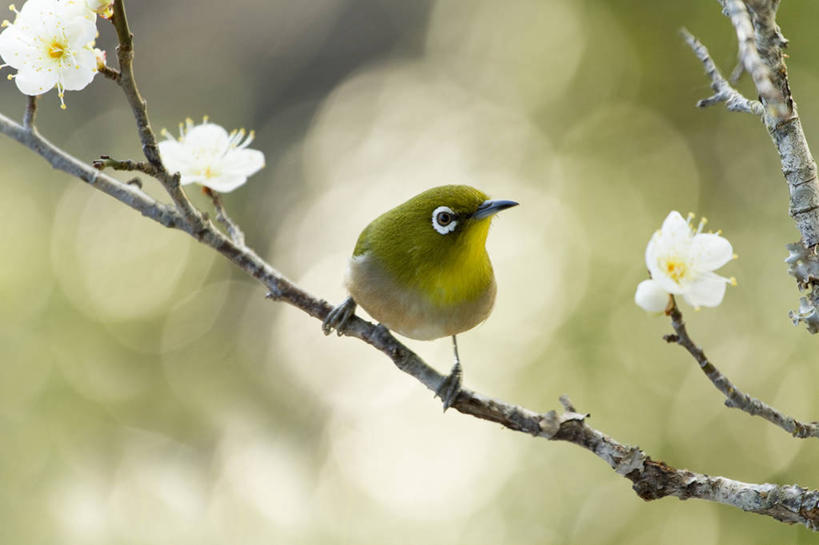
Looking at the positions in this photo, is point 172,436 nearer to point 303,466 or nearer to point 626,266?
point 303,466

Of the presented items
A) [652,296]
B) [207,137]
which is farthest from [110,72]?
[652,296]

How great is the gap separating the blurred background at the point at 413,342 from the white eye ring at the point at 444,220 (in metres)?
0.50

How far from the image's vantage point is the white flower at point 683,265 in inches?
19.3

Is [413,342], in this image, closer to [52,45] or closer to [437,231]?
[437,231]

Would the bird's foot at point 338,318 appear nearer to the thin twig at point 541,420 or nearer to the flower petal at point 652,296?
the thin twig at point 541,420

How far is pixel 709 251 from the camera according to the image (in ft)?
1.64

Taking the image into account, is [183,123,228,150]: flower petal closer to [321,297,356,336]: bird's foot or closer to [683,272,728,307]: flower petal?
[321,297,356,336]: bird's foot

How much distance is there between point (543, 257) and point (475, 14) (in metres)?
0.48

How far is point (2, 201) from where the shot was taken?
1.48 m

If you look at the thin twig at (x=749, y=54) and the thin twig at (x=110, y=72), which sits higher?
the thin twig at (x=110, y=72)

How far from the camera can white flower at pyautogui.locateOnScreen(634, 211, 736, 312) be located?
1.60ft

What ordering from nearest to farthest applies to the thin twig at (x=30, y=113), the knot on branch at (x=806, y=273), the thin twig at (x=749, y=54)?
the thin twig at (x=749, y=54)
the knot on branch at (x=806, y=273)
the thin twig at (x=30, y=113)

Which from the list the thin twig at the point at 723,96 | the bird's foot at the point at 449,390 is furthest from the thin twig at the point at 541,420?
the thin twig at the point at 723,96

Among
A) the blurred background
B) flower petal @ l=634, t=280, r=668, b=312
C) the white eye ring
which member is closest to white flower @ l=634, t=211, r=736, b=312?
flower petal @ l=634, t=280, r=668, b=312
